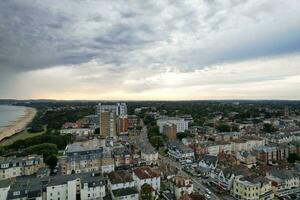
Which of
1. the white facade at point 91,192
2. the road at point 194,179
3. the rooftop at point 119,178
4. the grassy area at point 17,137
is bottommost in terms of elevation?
the road at point 194,179

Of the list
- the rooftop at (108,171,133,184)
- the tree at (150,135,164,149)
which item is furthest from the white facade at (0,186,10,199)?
the tree at (150,135,164,149)

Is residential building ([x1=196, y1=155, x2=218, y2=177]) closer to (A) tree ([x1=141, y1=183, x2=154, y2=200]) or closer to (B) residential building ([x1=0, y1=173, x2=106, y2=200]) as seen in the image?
(A) tree ([x1=141, y1=183, x2=154, y2=200])

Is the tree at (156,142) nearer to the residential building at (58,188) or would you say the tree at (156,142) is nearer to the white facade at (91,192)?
the residential building at (58,188)

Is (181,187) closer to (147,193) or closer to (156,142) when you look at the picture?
(147,193)

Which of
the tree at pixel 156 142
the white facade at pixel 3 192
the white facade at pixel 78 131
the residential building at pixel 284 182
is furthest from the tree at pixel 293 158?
the white facade at pixel 78 131

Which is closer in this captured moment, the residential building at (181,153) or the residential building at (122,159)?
the residential building at (122,159)

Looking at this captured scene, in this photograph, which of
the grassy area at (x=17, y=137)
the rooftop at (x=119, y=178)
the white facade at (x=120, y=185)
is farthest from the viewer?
the grassy area at (x=17, y=137)

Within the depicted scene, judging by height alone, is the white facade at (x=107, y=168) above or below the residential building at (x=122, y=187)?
below

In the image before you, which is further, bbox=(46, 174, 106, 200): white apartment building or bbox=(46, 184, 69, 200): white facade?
bbox=(46, 174, 106, 200): white apartment building

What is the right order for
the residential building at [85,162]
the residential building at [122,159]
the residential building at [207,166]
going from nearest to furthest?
the residential building at [207,166] < the residential building at [85,162] < the residential building at [122,159]

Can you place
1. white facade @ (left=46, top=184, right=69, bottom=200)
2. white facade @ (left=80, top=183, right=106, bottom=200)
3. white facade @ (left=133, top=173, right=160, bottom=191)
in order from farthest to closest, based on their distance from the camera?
1. white facade @ (left=133, top=173, right=160, bottom=191)
2. white facade @ (left=80, top=183, right=106, bottom=200)
3. white facade @ (left=46, top=184, right=69, bottom=200)
